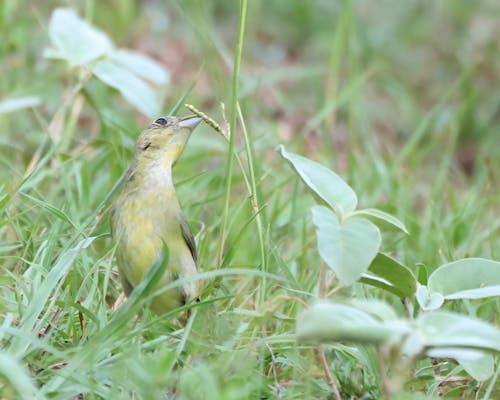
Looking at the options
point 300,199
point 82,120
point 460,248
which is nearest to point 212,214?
point 300,199

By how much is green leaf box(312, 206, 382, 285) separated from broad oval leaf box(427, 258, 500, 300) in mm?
283

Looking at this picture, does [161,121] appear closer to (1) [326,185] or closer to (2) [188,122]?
(2) [188,122]

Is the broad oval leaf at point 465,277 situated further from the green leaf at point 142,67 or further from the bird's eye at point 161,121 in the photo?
the green leaf at point 142,67

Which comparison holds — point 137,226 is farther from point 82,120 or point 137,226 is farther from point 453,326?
point 82,120

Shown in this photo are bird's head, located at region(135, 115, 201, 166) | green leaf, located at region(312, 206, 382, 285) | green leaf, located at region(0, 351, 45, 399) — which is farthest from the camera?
bird's head, located at region(135, 115, 201, 166)

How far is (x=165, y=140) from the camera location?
2.78m

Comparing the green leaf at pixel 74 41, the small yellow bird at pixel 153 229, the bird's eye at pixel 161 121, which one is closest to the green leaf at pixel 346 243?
the small yellow bird at pixel 153 229

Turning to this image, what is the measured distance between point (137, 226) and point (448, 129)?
3.12 metres

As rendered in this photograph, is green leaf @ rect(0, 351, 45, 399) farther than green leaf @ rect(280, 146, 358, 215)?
No

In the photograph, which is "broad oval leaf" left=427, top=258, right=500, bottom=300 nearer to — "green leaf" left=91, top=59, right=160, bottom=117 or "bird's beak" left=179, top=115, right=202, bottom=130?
"bird's beak" left=179, top=115, right=202, bottom=130

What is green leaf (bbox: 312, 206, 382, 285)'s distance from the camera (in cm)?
208

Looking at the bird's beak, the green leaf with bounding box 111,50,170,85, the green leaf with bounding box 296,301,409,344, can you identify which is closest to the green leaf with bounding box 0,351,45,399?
the green leaf with bounding box 296,301,409,344

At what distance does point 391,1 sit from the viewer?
6602 mm

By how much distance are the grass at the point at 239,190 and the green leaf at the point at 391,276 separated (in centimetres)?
18
